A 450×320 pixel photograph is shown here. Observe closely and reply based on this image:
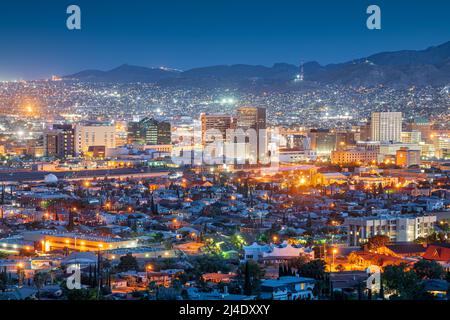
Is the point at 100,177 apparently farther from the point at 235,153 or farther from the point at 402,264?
the point at 402,264

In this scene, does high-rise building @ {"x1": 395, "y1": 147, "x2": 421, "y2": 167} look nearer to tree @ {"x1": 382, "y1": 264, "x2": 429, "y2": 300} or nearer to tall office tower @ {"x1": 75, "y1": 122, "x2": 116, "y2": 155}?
tall office tower @ {"x1": 75, "y1": 122, "x2": 116, "y2": 155}

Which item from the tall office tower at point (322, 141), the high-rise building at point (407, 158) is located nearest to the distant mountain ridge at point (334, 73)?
the tall office tower at point (322, 141)

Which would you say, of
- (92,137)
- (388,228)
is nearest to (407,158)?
(92,137)

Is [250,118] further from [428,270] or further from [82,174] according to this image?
[428,270]

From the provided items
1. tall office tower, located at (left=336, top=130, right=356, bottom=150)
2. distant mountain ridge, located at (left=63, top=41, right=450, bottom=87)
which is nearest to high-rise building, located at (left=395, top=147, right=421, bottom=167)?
tall office tower, located at (left=336, top=130, right=356, bottom=150)

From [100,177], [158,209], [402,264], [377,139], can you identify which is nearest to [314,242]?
[402,264]
